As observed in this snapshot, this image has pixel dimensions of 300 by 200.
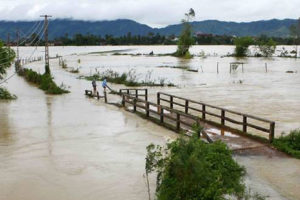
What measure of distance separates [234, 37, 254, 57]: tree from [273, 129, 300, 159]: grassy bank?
8322 centimetres

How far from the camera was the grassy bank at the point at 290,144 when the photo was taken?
39.8ft

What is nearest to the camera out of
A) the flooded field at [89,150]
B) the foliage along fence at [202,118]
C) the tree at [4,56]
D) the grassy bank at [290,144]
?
the flooded field at [89,150]

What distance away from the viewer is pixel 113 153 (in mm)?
13727

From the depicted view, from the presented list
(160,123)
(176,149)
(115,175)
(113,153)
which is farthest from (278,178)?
(160,123)

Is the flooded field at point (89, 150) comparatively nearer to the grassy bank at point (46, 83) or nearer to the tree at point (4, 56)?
the grassy bank at point (46, 83)

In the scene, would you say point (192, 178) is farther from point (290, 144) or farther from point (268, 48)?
point (268, 48)

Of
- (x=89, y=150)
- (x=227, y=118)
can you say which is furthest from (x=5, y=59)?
(x=227, y=118)

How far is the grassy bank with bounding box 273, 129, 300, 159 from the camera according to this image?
39.8 feet

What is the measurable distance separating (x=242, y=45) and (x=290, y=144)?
84.9 m

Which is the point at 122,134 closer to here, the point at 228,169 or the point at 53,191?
the point at 53,191

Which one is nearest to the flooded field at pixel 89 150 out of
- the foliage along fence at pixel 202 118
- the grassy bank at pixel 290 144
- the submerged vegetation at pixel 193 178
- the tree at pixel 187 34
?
the grassy bank at pixel 290 144

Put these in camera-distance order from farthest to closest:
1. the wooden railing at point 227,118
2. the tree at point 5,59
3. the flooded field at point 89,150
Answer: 1. the tree at point 5,59
2. the wooden railing at point 227,118
3. the flooded field at point 89,150

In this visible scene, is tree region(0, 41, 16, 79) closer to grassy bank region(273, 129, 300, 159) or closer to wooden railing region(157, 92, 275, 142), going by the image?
wooden railing region(157, 92, 275, 142)

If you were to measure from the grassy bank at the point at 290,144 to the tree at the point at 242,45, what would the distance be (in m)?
83.2
